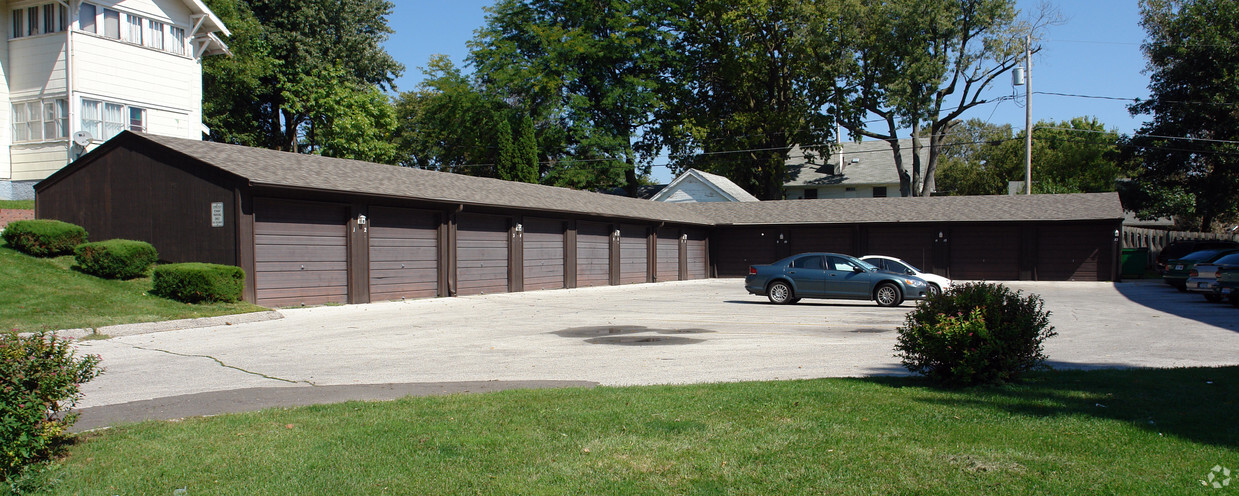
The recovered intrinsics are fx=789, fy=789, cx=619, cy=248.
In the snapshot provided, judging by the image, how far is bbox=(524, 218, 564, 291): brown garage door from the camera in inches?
1083

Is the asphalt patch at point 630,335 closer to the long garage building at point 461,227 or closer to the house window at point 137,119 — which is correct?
the long garage building at point 461,227

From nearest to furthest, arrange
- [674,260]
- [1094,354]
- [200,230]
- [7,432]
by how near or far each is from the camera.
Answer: [7,432] < [1094,354] < [200,230] < [674,260]

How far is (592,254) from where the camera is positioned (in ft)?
103

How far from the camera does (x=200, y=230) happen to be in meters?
18.8

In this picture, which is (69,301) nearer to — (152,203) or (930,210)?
(152,203)

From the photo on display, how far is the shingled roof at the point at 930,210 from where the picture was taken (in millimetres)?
34812

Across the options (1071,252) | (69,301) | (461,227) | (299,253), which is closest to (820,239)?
(1071,252)

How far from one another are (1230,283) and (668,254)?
21773 millimetres

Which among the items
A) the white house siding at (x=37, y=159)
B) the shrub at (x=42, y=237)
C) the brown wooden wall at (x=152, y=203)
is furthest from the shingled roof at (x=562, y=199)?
the white house siding at (x=37, y=159)

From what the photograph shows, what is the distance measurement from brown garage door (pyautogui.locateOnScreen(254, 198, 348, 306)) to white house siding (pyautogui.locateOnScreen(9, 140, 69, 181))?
1399cm

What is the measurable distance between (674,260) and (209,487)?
110 feet

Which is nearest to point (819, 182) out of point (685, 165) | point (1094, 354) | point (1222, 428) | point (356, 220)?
point (685, 165)

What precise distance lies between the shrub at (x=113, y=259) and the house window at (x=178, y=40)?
16.7 meters

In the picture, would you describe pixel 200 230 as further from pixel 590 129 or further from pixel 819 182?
pixel 819 182
